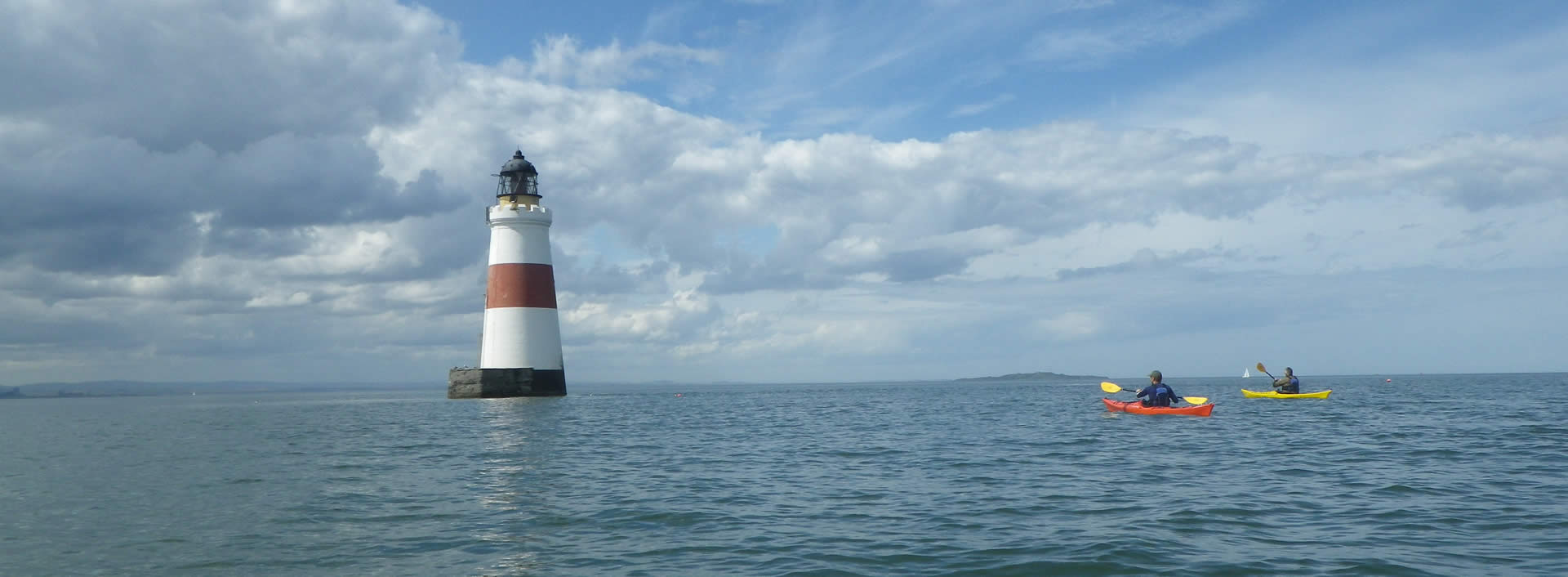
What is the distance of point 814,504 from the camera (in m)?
16.3

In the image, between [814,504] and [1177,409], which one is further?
[1177,409]

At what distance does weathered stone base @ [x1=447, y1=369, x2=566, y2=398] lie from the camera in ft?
165

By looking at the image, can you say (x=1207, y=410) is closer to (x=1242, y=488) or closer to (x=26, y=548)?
(x=1242, y=488)

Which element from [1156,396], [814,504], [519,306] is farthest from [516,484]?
[519,306]

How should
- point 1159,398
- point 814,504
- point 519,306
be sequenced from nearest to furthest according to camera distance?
point 814,504, point 1159,398, point 519,306

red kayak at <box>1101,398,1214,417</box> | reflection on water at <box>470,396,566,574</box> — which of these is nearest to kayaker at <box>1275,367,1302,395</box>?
red kayak at <box>1101,398,1214,417</box>

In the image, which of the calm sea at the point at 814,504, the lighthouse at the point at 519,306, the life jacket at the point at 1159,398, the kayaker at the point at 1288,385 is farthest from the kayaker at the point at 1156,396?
the lighthouse at the point at 519,306

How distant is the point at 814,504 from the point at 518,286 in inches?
1439

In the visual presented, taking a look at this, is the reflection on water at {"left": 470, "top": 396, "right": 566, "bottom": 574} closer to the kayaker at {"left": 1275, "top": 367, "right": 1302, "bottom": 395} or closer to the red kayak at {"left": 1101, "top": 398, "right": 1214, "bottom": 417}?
the red kayak at {"left": 1101, "top": 398, "right": 1214, "bottom": 417}

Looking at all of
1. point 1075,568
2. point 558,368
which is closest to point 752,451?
point 1075,568

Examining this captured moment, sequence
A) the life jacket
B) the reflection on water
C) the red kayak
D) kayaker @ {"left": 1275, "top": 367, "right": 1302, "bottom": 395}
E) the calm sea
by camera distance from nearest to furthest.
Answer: the calm sea, the reflection on water, the red kayak, the life jacket, kayaker @ {"left": 1275, "top": 367, "right": 1302, "bottom": 395}

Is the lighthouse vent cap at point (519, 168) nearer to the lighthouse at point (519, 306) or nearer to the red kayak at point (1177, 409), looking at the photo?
the lighthouse at point (519, 306)

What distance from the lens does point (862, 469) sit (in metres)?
21.1

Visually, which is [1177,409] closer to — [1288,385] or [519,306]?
[1288,385]
